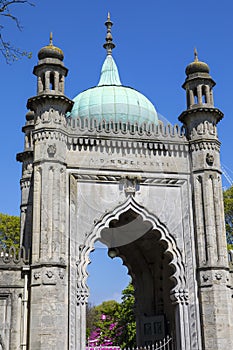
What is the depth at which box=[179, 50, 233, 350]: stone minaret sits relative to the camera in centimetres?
1608

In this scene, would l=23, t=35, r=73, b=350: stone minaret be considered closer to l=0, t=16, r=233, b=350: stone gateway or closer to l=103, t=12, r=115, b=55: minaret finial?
l=0, t=16, r=233, b=350: stone gateway

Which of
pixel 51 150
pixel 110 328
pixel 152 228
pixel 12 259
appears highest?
pixel 51 150

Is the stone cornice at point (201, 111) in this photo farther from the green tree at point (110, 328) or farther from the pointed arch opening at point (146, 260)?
the green tree at point (110, 328)

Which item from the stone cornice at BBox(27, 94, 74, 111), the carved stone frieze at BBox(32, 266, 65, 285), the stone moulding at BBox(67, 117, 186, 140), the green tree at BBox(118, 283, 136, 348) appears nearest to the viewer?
the carved stone frieze at BBox(32, 266, 65, 285)

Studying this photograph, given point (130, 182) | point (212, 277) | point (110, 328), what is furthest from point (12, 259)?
point (110, 328)

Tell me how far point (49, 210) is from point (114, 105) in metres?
6.16

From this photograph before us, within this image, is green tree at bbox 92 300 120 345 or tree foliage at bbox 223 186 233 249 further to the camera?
green tree at bbox 92 300 120 345

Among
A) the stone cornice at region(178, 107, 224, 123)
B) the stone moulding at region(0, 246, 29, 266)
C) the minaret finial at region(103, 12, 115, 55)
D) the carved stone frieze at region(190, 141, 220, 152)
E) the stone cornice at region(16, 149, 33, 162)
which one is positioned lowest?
the stone moulding at region(0, 246, 29, 266)

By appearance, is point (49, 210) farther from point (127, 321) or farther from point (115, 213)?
point (127, 321)

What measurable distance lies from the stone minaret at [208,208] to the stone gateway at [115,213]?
0.04 meters

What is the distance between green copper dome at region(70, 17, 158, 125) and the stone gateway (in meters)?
0.25

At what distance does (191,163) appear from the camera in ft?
59.7

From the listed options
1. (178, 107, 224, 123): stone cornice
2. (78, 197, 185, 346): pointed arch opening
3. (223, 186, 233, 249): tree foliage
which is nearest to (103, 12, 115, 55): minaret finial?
(178, 107, 224, 123): stone cornice

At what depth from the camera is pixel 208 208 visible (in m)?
17.4
